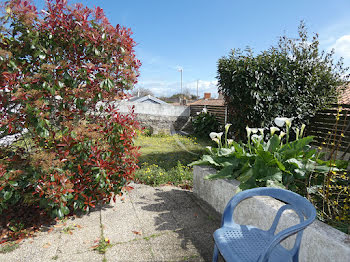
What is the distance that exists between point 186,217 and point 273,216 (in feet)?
3.92

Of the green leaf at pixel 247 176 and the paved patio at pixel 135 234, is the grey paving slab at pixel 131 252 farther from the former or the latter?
the green leaf at pixel 247 176

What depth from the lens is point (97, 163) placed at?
2.49 metres

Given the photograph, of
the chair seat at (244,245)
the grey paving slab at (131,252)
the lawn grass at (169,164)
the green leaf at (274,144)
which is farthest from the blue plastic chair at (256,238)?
the lawn grass at (169,164)

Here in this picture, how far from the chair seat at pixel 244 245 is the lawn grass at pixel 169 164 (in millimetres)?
2337

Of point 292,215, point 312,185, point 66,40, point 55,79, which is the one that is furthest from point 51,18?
point 312,185

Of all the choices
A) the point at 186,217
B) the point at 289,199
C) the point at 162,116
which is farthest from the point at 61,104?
the point at 162,116

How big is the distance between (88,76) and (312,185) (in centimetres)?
281

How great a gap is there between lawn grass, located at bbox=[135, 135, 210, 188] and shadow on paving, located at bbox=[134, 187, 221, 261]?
0.45 metres

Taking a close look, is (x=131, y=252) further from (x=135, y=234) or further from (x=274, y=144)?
(x=274, y=144)

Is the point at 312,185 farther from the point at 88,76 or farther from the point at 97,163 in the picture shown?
the point at 88,76

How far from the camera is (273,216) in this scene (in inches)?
75.5

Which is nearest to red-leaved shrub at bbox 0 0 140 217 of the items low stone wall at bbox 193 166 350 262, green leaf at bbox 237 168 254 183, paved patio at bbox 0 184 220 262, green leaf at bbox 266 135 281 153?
paved patio at bbox 0 184 220 262

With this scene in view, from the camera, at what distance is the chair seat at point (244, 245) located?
1.40 metres

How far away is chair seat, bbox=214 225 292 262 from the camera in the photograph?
140 centimetres
